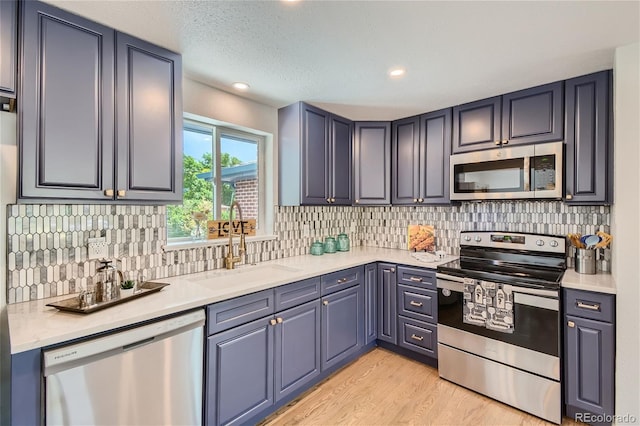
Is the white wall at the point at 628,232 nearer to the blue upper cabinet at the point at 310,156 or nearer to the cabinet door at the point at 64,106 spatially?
the blue upper cabinet at the point at 310,156

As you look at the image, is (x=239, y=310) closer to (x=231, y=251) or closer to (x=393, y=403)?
(x=231, y=251)

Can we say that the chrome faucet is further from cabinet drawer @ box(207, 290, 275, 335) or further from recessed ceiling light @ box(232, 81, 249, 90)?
recessed ceiling light @ box(232, 81, 249, 90)

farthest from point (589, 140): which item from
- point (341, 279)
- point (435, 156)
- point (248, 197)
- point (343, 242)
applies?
point (248, 197)

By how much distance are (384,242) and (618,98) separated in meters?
2.36

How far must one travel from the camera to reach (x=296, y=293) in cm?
216

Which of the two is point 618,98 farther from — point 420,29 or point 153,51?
point 153,51

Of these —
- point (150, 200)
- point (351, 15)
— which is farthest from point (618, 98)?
point (150, 200)

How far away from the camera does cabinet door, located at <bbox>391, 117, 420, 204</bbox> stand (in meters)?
3.09

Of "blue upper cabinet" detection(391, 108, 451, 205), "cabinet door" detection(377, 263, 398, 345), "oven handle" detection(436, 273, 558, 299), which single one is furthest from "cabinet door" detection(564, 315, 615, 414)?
"blue upper cabinet" detection(391, 108, 451, 205)

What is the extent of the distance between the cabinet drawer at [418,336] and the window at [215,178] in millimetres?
1655

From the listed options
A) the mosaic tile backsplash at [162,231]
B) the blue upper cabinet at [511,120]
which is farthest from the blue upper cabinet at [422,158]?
the mosaic tile backsplash at [162,231]

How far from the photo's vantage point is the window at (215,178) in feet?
7.62

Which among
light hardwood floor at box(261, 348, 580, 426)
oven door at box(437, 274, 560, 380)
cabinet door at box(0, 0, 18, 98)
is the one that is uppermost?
cabinet door at box(0, 0, 18, 98)

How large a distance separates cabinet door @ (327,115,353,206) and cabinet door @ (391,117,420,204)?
477 millimetres
